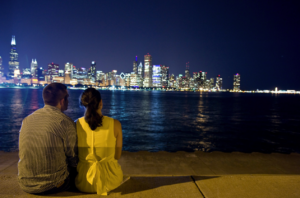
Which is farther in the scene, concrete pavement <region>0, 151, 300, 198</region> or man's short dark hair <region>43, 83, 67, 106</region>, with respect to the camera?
concrete pavement <region>0, 151, 300, 198</region>

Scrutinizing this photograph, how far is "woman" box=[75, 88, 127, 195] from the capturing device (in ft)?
8.88

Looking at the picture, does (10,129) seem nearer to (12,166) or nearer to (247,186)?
(12,166)

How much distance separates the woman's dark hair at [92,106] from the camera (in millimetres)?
2684

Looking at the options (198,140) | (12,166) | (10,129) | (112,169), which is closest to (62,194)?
(112,169)

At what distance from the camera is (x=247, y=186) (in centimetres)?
354

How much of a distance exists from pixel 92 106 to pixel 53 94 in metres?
0.54

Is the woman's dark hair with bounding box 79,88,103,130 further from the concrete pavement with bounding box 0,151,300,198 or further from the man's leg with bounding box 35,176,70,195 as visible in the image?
the concrete pavement with bounding box 0,151,300,198

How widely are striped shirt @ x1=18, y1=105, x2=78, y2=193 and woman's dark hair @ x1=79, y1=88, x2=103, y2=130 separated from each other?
0.27 m

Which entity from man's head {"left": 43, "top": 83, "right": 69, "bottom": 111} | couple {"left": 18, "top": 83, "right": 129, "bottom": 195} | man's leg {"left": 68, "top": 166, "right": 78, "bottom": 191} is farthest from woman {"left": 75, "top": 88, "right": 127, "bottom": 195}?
man's head {"left": 43, "top": 83, "right": 69, "bottom": 111}

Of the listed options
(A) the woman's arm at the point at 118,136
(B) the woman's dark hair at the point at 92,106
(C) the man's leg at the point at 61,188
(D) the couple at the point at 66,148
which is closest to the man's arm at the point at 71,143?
(D) the couple at the point at 66,148

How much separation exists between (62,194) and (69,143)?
0.84 metres

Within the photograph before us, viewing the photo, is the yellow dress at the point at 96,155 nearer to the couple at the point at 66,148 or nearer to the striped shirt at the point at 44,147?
the couple at the point at 66,148

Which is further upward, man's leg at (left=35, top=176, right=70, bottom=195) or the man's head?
the man's head

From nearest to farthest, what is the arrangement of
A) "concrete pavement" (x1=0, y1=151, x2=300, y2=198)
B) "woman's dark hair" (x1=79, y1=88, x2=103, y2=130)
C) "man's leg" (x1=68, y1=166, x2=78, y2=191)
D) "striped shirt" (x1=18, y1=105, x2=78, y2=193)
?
"striped shirt" (x1=18, y1=105, x2=78, y2=193) < "woman's dark hair" (x1=79, y1=88, x2=103, y2=130) < "man's leg" (x1=68, y1=166, x2=78, y2=191) < "concrete pavement" (x1=0, y1=151, x2=300, y2=198)
